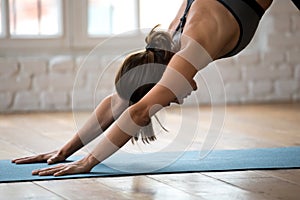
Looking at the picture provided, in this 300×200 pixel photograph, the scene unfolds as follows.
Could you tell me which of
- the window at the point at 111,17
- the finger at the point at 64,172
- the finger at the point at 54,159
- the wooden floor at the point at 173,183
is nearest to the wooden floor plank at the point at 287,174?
the wooden floor at the point at 173,183

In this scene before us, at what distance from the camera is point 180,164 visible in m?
2.88

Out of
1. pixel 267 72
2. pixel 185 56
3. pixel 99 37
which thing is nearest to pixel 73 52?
pixel 99 37

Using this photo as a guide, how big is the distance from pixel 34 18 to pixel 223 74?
4.68ft

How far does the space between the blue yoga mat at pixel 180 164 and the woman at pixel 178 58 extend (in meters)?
0.10

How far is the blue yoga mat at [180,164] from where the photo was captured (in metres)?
2.70

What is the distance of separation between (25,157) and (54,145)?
51 cm

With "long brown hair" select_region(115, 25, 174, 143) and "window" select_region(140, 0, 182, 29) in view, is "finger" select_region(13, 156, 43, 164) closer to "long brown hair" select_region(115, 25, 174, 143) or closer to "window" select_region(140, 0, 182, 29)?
"long brown hair" select_region(115, 25, 174, 143)

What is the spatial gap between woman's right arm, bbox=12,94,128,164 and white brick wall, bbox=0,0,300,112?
1.79m

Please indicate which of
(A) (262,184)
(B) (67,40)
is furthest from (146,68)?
(B) (67,40)

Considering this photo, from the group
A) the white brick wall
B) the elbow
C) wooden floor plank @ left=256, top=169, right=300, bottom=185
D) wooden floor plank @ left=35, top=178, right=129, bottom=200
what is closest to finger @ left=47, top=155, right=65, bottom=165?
wooden floor plank @ left=35, top=178, right=129, bottom=200

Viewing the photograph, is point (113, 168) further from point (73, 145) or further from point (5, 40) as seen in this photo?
point (5, 40)

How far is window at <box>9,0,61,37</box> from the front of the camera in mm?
4922

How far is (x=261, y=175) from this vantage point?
266cm

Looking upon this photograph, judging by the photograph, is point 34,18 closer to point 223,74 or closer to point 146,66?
point 223,74
